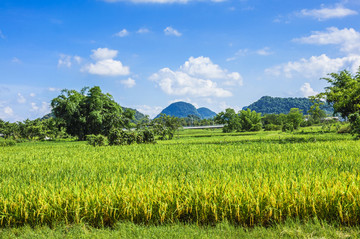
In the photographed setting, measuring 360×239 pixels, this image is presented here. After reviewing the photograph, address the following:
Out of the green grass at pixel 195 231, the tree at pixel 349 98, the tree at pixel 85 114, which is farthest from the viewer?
the tree at pixel 85 114

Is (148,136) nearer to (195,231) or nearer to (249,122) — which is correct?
(195,231)

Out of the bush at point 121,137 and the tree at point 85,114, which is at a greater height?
the tree at point 85,114

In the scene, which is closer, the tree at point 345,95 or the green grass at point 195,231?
the green grass at point 195,231

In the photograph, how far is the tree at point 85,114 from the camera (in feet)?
105

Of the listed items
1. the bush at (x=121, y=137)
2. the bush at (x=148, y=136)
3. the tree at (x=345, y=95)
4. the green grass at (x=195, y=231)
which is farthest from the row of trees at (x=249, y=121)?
the green grass at (x=195, y=231)

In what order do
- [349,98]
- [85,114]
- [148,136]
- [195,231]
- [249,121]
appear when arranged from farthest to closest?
1. [249,121]
2. [85,114]
3. [148,136]
4. [349,98]
5. [195,231]

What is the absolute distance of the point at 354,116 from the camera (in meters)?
14.5

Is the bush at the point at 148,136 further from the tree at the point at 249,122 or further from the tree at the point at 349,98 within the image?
the tree at the point at 249,122

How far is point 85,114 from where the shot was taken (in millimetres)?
33500

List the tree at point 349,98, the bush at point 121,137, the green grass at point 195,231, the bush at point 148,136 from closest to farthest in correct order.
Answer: the green grass at point 195,231 → the tree at point 349,98 → the bush at point 121,137 → the bush at point 148,136

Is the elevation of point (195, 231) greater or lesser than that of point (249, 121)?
lesser

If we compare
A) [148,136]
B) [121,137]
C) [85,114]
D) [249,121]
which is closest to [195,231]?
[121,137]

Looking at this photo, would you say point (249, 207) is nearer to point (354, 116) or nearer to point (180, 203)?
point (180, 203)

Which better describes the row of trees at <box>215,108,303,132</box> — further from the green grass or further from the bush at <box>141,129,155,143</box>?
the green grass
